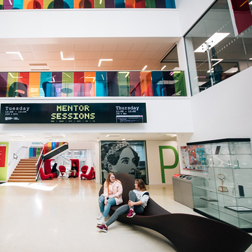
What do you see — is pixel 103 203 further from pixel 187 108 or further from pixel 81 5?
pixel 81 5

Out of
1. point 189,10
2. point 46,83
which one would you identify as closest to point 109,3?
point 189,10

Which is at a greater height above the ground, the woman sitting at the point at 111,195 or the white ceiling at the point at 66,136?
the white ceiling at the point at 66,136

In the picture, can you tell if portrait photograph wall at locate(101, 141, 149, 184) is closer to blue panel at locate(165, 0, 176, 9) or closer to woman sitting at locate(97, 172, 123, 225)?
woman sitting at locate(97, 172, 123, 225)

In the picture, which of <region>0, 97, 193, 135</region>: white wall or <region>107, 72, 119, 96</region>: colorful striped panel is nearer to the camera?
<region>0, 97, 193, 135</region>: white wall

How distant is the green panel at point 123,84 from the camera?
683 centimetres

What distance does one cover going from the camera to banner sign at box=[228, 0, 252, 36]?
4.46 metres

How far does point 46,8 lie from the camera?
782 cm

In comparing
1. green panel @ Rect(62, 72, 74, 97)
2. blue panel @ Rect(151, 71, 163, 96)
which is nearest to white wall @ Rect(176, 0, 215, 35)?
blue panel @ Rect(151, 71, 163, 96)

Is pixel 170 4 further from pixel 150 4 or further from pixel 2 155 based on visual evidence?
pixel 2 155

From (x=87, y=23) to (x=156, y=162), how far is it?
25.8 feet

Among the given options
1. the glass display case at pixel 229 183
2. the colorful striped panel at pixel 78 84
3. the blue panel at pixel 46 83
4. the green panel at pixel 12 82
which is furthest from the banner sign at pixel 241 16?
the green panel at pixel 12 82

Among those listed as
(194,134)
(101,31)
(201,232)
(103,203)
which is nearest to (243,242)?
(201,232)

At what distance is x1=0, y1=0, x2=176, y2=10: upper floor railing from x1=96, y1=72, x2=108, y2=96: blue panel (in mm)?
3359

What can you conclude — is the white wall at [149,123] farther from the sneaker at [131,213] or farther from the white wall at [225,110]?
the sneaker at [131,213]
